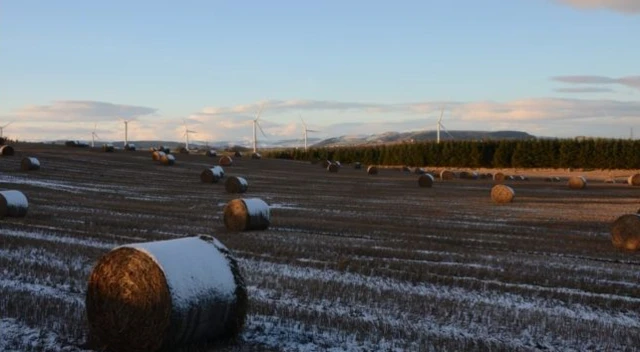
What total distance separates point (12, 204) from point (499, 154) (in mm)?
78340

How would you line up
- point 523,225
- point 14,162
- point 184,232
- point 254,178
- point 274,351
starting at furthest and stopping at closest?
point 254,178 < point 14,162 < point 523,225 < point 184,232 < point 274,351

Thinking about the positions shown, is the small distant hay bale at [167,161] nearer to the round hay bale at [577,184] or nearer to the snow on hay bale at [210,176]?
the snow on hay bale at [210,176]

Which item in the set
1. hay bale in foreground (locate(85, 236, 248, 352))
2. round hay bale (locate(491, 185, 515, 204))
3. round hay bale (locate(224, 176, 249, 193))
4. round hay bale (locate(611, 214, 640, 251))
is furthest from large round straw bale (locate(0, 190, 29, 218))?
round hay bale (locate(491, 185, 515, 204))

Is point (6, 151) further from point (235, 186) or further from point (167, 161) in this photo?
point (235, 186)

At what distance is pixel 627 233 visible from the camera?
62.1 ft

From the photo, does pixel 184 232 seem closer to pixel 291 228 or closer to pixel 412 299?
pixel 291 228

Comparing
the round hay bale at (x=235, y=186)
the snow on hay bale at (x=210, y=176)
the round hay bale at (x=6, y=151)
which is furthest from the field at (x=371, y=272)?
the round hay bale at (x=6, y=151)

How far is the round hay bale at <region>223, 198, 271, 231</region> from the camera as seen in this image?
800 inches

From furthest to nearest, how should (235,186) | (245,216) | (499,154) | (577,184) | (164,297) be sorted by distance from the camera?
1. (499,154)
2. (577,184)
3. (235,186)
4. (245,216)
5. (164,297)

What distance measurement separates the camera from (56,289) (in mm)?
11242

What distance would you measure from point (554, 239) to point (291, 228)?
7.30m

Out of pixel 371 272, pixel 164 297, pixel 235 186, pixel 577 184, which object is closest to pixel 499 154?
pixel 577 184

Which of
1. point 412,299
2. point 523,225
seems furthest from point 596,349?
point 523,225

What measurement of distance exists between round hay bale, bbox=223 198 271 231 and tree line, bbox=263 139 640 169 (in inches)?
2914
